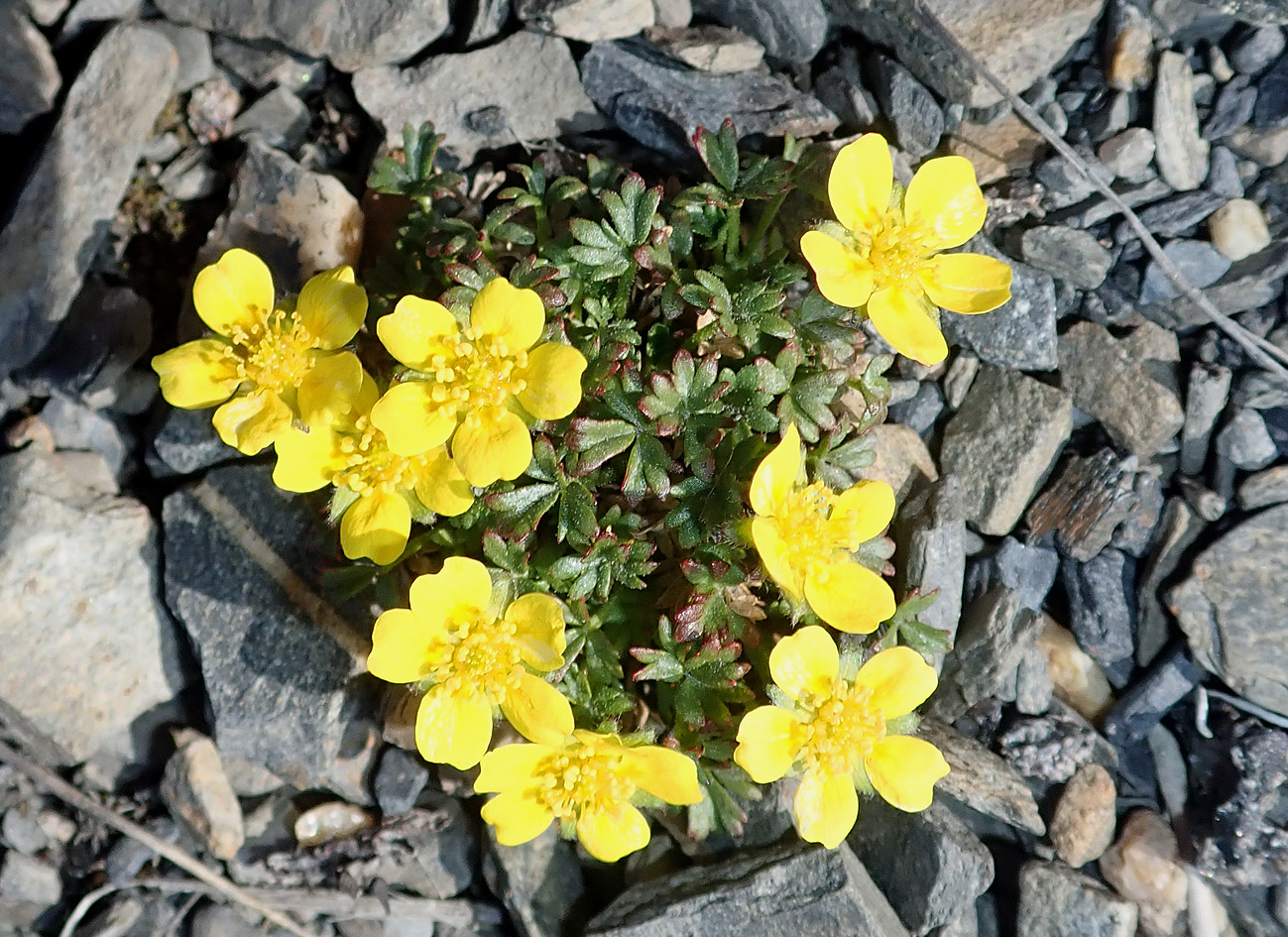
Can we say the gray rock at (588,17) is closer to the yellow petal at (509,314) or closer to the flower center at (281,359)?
the yellow petal at (509,314)

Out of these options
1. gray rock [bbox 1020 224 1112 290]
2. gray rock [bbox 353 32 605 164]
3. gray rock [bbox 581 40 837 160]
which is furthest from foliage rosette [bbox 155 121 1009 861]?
gray rock [bbox 1020 224 1112 290]

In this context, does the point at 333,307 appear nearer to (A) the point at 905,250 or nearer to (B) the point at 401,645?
(B) the point at 401,645

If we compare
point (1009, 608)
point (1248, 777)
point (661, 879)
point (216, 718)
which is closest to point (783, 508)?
point (1009, 608)

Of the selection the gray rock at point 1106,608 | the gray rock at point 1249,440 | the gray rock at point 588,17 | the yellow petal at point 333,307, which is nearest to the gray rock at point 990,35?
the gray rock at point 588,17

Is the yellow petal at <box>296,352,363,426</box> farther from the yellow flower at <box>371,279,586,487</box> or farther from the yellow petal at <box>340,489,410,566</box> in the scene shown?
the yellow petal at <box>340,489,410,566</box>

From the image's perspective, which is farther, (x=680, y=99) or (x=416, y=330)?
(x=680, y=99)

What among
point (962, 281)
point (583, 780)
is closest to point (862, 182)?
point (962, 281)

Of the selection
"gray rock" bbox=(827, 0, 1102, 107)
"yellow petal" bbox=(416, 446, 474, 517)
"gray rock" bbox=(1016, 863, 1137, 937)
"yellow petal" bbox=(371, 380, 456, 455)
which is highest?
"gray rock" bbox=(827, 0, 1102, 107)
